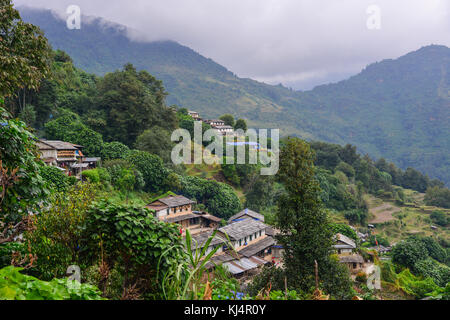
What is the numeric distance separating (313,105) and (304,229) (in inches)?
7900

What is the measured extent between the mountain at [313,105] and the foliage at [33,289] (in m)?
117

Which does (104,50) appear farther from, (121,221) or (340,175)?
(121,221)

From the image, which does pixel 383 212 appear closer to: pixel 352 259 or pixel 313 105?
pixel 352 259

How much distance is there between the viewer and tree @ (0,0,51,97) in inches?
264

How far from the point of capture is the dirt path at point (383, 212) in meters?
45.1

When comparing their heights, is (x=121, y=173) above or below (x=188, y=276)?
above

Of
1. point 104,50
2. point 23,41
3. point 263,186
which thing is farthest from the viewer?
point 104,50

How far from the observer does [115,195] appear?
73.9ft

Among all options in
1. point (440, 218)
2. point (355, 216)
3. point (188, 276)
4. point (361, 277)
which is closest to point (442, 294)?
point (188, 276)

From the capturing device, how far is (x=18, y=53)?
24.6 ft

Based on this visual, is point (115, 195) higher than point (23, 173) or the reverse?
the reverse
